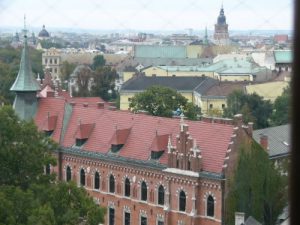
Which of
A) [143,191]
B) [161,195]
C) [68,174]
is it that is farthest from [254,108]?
[161,195]

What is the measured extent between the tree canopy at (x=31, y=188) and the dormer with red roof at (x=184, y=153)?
216cm

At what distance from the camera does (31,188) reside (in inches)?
322

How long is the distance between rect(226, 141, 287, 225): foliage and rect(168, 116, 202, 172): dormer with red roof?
Result: 0.65 meters

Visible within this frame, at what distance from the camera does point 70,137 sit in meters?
13.4

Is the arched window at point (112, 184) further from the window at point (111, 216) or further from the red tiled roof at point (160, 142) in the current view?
the red tiled roof at point (160, 142)

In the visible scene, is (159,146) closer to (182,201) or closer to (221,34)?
(182,201)

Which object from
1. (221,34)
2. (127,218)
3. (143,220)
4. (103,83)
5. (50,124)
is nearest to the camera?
(143,220)

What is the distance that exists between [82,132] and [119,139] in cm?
97

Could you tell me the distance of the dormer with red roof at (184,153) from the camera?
35.2 ft

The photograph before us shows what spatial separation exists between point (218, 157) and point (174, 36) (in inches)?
3370

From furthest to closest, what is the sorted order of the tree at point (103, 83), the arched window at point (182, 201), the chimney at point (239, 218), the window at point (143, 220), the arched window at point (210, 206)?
the tree at point (103, 83), the window at point (143, 220), the arched window at point (182, 201), the arched window at point (210, 206), the chimney at point (239, 218)

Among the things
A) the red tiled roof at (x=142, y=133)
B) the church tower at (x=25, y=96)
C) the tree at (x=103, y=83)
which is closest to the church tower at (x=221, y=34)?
the tree at (x=103, y=83)

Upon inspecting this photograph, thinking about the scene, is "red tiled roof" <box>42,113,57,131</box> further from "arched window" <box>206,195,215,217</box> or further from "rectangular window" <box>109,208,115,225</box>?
"arched window" <box>206,195,215,217</box>

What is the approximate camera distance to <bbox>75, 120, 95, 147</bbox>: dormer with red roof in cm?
1309
